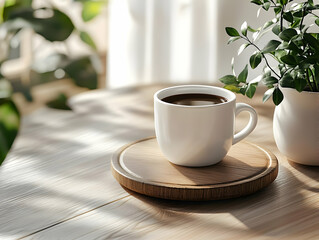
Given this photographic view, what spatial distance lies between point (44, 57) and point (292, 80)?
67 centimetres

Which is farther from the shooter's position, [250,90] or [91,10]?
[250,90]

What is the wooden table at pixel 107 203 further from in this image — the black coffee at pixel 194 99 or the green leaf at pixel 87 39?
the green leaf at pixel 87 39

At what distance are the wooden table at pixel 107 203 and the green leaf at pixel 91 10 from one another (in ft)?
1.68

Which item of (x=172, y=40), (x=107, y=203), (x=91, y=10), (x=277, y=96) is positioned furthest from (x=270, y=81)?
(x=172, y=40)

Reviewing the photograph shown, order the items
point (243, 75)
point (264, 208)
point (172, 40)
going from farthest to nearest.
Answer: point (172, 40) → point (243, 75) → point (264, 208)

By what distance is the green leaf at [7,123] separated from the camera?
199 millimetres

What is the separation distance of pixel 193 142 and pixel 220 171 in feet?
0.22

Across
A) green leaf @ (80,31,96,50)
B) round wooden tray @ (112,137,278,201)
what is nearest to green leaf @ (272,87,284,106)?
round wooden tray @ (112,137,278,201)

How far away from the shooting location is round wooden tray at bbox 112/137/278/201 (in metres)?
0.78

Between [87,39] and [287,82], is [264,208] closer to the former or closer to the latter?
[287,82]

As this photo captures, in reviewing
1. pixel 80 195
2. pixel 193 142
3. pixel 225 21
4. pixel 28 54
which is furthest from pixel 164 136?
pixel 225 21

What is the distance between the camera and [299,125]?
0.89 meters

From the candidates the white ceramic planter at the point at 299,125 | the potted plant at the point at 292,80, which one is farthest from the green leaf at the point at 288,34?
the white ceramic planter at the point at 299,125

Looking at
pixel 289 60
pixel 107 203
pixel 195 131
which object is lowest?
pixel 107 203
